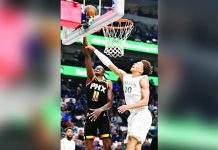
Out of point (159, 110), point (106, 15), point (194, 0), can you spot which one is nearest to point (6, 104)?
point (106, 15)

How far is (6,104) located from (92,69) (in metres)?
1.82

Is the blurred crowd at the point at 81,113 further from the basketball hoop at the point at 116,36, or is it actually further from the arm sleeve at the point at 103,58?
the basketball hoop at the point at 116,36

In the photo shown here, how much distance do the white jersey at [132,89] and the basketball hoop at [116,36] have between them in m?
0.35

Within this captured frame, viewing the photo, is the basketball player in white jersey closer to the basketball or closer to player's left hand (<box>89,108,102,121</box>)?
player's left hand (<box>89,108,102,121</box>)

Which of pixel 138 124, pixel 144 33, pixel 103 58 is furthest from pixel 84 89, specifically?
pixel 144 33

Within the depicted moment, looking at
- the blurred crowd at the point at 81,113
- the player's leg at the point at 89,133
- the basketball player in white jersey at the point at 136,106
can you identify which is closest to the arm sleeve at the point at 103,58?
the basketball player in white jersey at the point at 136,106

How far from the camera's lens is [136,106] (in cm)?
638

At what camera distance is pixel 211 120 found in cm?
701

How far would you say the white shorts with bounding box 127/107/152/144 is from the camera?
21.0 ft

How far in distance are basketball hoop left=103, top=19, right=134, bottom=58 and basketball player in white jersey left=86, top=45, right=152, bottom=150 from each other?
15 cm

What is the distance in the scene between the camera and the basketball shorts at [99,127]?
6276mm

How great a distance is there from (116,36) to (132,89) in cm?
71

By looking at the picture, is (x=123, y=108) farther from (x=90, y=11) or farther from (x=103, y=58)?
(x=90, y=11)

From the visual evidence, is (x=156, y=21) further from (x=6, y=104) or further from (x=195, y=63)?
(x=6, y=104)
